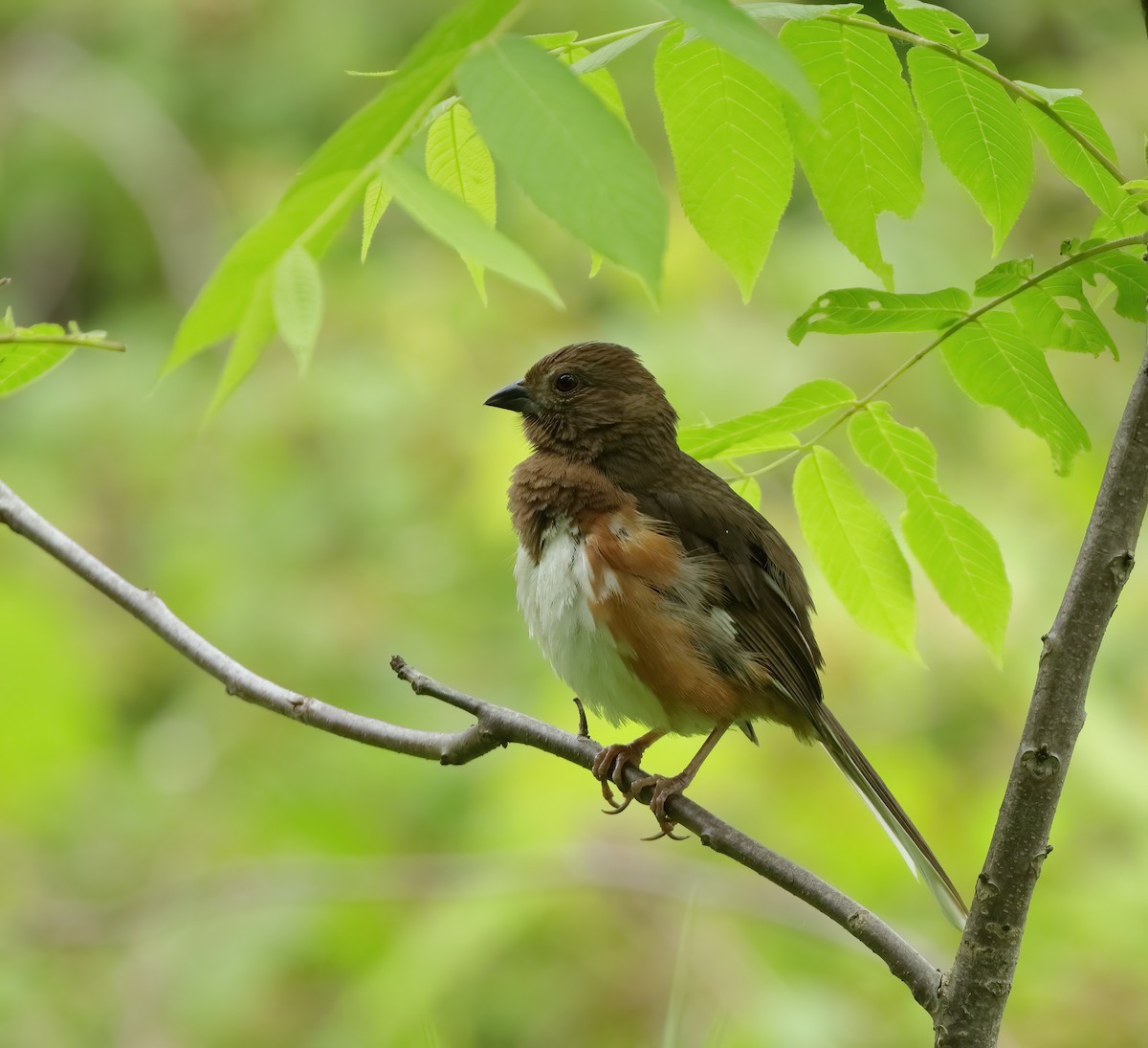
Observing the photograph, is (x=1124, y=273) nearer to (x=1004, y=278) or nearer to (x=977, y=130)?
(x=1004, y=278)

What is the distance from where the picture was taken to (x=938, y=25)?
185 cm

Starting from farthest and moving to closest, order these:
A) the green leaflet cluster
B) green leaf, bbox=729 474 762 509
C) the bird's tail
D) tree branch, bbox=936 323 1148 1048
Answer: the bird's tail < green leaf, bbox=729 474 762 509 < tree branch, bbox=936 323 1148 1048 < the green leaflet cluster

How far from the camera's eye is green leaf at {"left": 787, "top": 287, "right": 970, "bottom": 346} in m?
2.01

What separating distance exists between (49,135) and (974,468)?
5.18 m

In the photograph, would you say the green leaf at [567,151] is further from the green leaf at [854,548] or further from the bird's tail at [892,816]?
the bird's tail at [892,816]

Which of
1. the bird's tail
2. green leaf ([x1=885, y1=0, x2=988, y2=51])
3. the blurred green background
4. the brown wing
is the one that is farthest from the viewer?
the blurred green background

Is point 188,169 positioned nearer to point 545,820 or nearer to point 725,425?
point 545,820

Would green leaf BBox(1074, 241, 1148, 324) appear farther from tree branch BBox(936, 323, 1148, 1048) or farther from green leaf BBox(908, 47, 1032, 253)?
tree branch BBox(936, 323, 1148, 1048)

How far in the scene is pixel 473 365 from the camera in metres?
5.82

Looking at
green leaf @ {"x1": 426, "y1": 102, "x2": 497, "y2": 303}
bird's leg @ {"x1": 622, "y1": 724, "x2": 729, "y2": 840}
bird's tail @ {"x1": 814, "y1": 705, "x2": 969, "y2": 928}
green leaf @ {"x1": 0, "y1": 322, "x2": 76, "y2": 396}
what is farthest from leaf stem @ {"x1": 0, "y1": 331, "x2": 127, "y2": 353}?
bird's tail @ {"x1": 814, "y1": 705, "x2": 969, "y2": 928}

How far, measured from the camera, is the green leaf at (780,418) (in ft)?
7.32

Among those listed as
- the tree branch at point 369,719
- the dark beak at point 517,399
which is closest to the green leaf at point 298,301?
the tree branch at point 369,719

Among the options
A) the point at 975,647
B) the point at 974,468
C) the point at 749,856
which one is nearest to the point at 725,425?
the point at 749,856

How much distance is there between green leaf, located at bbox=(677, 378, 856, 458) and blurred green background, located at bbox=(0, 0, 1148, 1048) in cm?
186
